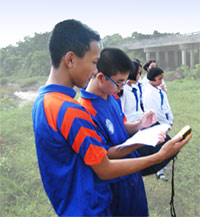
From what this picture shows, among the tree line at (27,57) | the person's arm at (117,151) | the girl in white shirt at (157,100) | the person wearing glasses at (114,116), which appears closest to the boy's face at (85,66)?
the person wearing glasses at (114,116)

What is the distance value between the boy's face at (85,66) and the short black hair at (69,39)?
2 cm

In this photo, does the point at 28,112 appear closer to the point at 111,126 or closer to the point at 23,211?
the point at 23,211

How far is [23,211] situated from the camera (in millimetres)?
2746

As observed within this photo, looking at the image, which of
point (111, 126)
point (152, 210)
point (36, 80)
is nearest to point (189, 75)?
point (36, 80)

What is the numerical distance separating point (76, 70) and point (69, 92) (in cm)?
10

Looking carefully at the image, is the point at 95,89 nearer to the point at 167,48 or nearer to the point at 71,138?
the point at 71,138

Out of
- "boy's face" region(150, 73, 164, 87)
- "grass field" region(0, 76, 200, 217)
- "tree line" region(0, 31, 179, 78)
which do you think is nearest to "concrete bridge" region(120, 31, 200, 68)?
"tree line" region(0, 31, 179, 78)

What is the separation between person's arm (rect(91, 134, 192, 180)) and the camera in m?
1.02

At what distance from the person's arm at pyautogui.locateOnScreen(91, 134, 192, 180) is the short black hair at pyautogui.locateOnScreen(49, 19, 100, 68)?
47cm

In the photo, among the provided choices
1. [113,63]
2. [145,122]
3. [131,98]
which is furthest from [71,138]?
[131,98]

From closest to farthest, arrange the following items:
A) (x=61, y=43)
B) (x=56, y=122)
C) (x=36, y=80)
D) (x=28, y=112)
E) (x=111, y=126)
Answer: (x=56, y=122)
(x=61, y=43)
(x=111, y=126)
(x=28, y=112)
(x=36, y=80)

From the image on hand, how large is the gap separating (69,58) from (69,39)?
81 mm

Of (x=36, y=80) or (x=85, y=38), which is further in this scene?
(x=36, y=80)

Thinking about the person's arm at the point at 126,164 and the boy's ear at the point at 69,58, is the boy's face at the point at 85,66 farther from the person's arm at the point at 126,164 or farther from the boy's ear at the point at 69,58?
the person's arm at the point at 126,164
